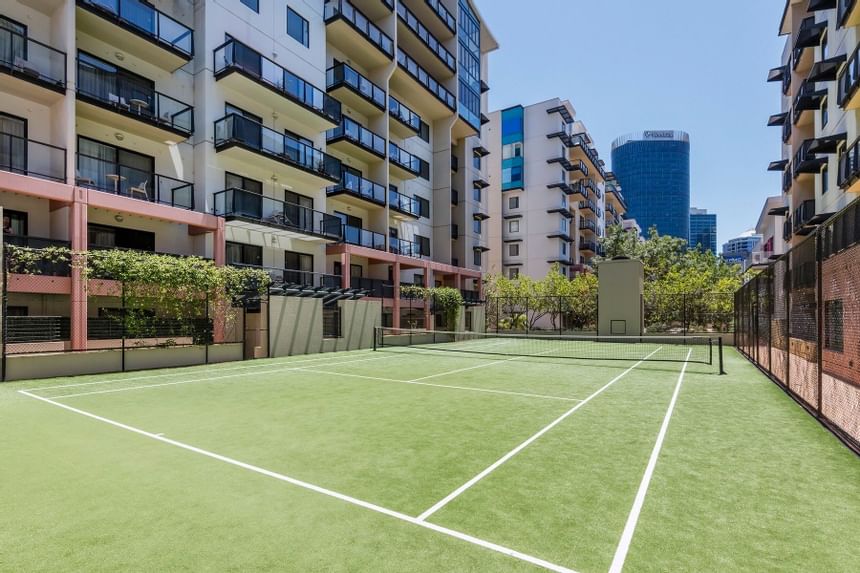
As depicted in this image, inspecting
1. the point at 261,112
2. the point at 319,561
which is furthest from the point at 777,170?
the point at 319,561

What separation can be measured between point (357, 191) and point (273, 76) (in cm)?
860

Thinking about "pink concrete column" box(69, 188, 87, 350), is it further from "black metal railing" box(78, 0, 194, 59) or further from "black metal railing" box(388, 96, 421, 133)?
"black metal railing" box(388, 96, 421, 133)

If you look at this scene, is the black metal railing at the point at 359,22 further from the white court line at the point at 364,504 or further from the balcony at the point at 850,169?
the white court line at the point at 364,504

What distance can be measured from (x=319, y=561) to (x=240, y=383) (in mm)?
10363

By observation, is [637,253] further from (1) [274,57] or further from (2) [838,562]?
(2) [838,562]

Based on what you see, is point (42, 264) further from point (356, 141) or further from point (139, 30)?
point (356, 141)

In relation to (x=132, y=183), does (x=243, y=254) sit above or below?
below

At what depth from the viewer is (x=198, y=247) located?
21.4m

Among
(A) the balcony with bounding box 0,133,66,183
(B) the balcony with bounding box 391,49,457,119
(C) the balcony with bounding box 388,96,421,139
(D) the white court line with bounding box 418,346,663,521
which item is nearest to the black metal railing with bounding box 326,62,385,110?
(C) the balcony with bounding box 388,96,421,139

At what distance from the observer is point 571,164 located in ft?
206

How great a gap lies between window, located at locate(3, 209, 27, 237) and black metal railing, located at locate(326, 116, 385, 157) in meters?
16.6

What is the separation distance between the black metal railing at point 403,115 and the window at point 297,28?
26.3ft

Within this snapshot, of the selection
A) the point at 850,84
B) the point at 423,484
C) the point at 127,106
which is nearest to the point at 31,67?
the point at 127,106

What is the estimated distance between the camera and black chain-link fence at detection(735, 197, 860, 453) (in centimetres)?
818
